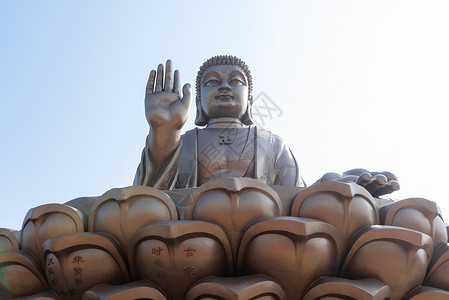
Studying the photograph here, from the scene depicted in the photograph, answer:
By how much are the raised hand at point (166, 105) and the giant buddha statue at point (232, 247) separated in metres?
0.67

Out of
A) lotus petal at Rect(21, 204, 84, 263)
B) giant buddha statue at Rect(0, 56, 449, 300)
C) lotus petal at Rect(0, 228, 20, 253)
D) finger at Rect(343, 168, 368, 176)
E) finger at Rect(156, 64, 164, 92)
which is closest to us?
giant buddha statue at Rect(0, 56, 449, 300)

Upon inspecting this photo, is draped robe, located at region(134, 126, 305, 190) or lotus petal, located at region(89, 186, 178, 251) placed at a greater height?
draped robe, located at region(134, 126, 305, 190)

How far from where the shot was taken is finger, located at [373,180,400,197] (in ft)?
11.7

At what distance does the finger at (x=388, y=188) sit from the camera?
3581mm

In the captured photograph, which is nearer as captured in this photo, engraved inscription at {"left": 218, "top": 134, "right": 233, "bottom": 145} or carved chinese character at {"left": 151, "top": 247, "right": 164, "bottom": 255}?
carved chinese character at {"left": 151, "top": 247, "right": 164, "bottom": 255}

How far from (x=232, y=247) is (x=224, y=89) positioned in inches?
96.0

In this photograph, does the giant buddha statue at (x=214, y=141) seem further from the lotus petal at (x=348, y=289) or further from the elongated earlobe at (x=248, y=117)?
the lotus petal at (x=348, y=289)

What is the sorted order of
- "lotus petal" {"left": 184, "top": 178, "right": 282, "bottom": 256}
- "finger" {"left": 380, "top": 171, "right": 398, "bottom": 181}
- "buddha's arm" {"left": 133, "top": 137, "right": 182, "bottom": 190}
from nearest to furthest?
"lotus petal" {"left": 184, "top": 178, "right": 282, "bottom": 256}, "finger" {"left": 380, "top": 171, "right": 398, "bottom": 181}, "buddha's arm" {"left": 133, "top": 137, "right": 182, "bottom": 190}

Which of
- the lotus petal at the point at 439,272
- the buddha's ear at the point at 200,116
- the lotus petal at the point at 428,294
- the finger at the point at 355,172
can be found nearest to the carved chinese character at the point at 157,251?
the lotus petal at the point at 428,294

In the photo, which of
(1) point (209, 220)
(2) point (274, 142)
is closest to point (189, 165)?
(2) point (274, 142)

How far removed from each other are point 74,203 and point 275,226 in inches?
52.6

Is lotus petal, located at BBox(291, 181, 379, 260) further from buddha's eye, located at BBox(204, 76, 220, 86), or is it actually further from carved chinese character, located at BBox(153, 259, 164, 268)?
buddha's eye, located at BBox(204, 76, 220, 86)

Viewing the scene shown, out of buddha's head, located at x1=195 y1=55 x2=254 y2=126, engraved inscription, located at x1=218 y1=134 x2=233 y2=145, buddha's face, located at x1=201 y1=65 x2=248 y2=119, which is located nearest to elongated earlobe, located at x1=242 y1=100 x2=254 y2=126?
buddha's head, located at x1=195 y1=55 x2=254 y2=126

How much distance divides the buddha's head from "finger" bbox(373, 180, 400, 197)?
1.74 meters
